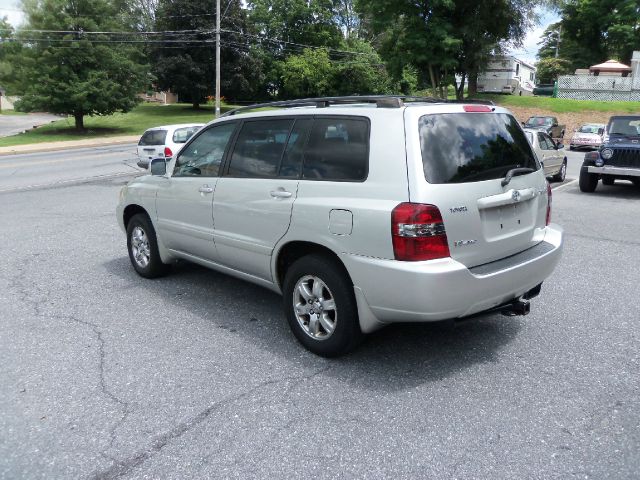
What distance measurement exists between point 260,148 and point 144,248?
2205mm

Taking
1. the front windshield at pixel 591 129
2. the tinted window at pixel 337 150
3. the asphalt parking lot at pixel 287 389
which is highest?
the front windshield at pixel 591 129

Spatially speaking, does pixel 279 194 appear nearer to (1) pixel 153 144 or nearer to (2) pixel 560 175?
(2) pixel 560 175

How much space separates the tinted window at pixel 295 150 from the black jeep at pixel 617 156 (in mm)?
10477

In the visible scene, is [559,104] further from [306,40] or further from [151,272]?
[151,272]

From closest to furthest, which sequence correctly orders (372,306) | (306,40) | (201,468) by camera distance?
(201,468) < (372,306) < (306,40)

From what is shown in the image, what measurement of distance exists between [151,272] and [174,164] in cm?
125

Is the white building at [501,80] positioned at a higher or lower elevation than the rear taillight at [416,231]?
higher

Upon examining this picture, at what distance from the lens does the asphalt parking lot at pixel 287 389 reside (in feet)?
9.84

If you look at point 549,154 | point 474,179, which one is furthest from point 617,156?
point 474,179

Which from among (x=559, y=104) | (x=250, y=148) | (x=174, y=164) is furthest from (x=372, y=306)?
(x=559, y=104)

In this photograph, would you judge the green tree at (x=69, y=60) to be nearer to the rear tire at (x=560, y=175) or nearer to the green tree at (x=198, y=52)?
the green tree at (x=198, y=52)

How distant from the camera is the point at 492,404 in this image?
139 inches

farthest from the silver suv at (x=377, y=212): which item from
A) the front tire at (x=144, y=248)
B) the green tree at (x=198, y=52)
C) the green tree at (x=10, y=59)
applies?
the green tree at (x=198, y=52)

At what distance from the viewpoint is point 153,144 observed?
17000mm
